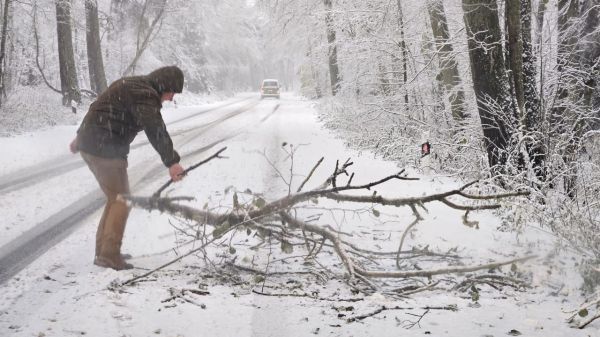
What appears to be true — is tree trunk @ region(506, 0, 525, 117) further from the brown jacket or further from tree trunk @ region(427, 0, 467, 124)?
the brown jacket

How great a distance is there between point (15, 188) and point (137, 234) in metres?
2.92

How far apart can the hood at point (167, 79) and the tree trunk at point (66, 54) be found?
1378 centimetres

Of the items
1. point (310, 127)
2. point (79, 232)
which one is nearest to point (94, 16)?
point (310, 127)

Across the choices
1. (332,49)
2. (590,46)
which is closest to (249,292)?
(590,46)

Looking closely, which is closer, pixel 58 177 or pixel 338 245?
pixel 338 245

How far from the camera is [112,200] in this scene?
4.12m

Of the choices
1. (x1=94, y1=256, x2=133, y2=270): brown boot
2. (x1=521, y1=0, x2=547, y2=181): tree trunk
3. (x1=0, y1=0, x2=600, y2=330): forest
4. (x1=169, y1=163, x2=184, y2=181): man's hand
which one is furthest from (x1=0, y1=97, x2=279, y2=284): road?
(x1=521, y1=0, x2=547, y2=181): tree trunk

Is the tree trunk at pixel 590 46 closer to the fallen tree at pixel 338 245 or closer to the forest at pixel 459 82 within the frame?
the forest at pixel 459 82

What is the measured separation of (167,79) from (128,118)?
467mm

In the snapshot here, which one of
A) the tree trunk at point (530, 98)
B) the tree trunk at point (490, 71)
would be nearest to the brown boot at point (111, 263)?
the tree trunk at point (490, 71)

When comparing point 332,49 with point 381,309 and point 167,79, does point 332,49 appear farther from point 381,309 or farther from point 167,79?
point 381,309

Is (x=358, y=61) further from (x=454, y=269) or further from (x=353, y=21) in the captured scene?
(x=454, y=269)

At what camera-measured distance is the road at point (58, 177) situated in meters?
4.27

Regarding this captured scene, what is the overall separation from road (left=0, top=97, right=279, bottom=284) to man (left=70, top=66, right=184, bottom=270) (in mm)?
725
